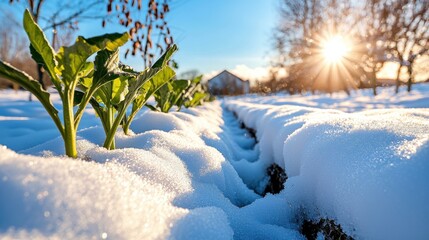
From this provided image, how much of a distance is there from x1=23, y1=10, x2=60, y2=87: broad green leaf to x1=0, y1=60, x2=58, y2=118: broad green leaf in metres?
0.05

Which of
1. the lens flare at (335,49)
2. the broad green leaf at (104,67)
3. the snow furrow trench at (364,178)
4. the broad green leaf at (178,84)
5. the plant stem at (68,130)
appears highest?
the lens flare at (335,49)

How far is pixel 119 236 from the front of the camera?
1.41 ft

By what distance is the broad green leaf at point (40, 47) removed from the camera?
70 cm

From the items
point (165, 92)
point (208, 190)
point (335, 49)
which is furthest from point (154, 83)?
point (335, 49)

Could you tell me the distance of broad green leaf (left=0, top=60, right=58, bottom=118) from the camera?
0.70 metres

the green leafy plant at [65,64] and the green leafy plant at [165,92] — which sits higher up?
the green leafy plant at [65,64]

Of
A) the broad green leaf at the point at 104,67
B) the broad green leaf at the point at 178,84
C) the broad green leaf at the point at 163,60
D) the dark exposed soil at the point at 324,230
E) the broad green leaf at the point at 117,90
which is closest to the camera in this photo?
the dark exposed soil at the point at 324,230

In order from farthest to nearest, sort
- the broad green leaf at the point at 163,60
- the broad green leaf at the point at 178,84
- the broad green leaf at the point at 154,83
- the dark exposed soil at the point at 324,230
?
the broad green leaf at the point at 178,84 → the broad green leaf at the point at 154,83 → the broad green leaf at the point at 163,60 → the dark exposed soil at the point at 324,230

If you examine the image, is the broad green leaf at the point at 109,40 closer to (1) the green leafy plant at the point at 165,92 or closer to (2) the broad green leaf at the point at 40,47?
(2) the broad green leaf at the point at 40,47

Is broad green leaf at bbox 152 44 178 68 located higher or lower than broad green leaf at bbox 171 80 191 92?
higher

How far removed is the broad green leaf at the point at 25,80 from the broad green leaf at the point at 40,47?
0.16 ft

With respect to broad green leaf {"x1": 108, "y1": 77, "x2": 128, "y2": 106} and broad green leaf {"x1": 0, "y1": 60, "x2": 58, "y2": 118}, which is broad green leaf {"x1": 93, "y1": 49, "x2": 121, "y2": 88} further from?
broad green leaf {"x1": 108, "y1": 77, "x2": 128, "y2": 106}

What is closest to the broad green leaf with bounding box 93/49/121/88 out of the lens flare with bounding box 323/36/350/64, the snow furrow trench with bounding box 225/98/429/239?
the snow furrow trench with bounding box 225/98/429/239

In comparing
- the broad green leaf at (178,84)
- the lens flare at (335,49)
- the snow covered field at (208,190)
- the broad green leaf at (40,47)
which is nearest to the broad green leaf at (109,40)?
the broad green leaf at (40,47)
